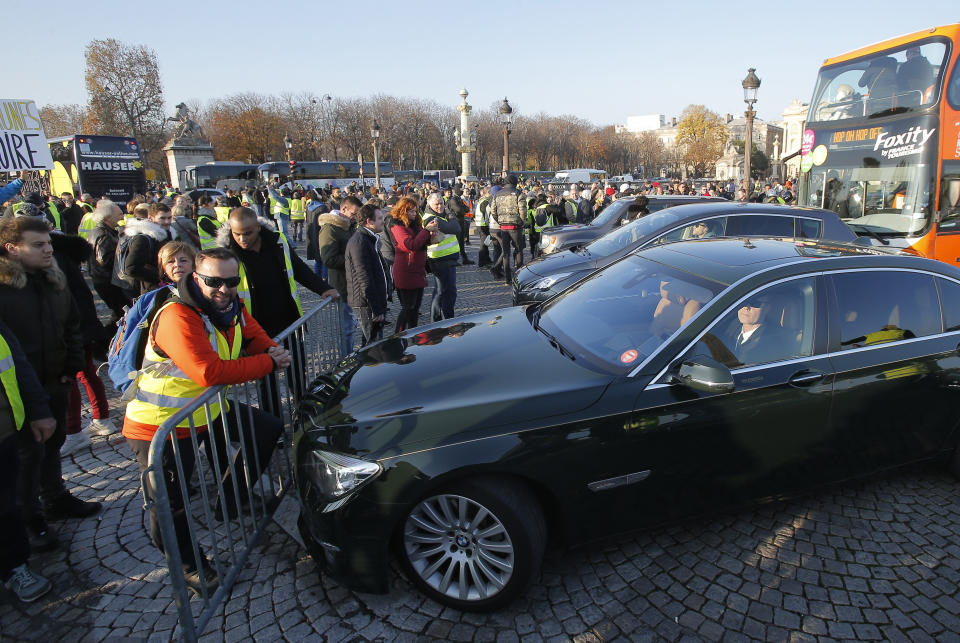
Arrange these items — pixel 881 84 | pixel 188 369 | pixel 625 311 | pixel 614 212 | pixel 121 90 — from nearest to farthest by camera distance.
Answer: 1. pixel 188 369
2. pixel 625 311
3. pixel 881 84
4. pixel 614 212
5. pixel 121 90

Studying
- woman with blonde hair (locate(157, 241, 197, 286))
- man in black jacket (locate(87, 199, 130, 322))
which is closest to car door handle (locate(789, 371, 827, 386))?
woman with blonde hair (locate(157, 241, 197, 286))

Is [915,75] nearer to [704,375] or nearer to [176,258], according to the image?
[704,375]

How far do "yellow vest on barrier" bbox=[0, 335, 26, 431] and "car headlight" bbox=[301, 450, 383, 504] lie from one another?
4.81 feet

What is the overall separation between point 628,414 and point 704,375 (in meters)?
0.41

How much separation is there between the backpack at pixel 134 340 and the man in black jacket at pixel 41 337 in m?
0.67

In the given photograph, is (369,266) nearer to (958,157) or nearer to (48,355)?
(48,355)

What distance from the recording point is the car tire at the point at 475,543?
2.60 meters

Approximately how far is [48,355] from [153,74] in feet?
177

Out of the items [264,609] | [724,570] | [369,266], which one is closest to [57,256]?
[369,266]

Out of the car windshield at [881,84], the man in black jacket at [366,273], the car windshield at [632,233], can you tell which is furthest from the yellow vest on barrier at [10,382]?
the car windshield at [881,84]

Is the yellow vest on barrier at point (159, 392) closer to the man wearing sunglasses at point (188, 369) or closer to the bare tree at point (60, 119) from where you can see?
the man wearing sunglasses at point (188, 369)

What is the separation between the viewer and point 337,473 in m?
2.62

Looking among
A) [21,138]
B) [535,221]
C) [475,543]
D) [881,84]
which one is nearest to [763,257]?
[475,543]

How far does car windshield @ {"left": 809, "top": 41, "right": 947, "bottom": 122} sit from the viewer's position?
823 cm
